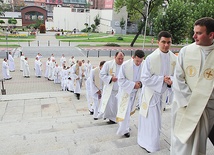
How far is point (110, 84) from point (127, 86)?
113cm

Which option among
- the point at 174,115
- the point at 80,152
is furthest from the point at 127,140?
the point at 174,115

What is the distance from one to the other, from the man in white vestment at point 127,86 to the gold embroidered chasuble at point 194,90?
5.99 feet

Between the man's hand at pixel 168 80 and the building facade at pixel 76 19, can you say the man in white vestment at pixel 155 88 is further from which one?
the building facade at pixel 76 19

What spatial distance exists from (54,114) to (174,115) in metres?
6.24

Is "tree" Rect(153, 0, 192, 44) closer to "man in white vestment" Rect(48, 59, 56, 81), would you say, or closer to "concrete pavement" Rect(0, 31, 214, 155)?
"man in white vestment" Rect(48, 59, 56, 81)

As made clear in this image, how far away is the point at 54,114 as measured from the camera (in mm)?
8312

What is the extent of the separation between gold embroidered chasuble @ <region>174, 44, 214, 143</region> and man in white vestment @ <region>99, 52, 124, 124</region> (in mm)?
2689

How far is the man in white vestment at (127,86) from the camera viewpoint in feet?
14.8

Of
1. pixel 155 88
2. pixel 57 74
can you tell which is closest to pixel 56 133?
pixel 155 88

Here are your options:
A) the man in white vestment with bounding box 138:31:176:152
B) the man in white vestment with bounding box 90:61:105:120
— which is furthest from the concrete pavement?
the man in white vestment with bounding box 90:61:105:120

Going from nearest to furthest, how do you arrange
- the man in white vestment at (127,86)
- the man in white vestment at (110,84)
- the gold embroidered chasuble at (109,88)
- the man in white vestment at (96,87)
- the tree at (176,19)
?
the man in white vestment at (127,86) < the man in white vestment at (110,84) < the gold embroidered chasuble at (109,88) < the man in white vestment at (96,87) < the tree at (176,19)

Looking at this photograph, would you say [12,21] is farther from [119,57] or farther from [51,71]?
[119,57]

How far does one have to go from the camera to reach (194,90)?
8.43 feet

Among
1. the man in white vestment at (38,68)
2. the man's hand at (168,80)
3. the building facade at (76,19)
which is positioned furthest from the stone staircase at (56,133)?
the building facade at (76,19)
